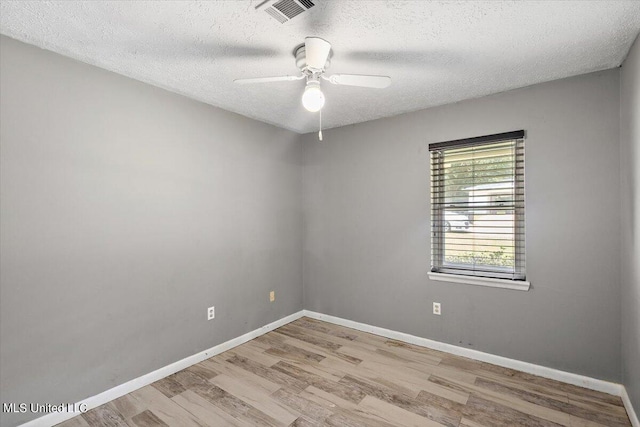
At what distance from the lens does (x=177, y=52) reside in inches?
80.0

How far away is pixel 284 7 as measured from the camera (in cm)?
156

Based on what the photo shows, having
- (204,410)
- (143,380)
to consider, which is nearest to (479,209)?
(204,410)

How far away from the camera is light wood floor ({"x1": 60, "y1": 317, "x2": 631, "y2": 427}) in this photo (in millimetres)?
2045

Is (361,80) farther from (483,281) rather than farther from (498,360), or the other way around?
(498,360)

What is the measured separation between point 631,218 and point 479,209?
3.29 ft

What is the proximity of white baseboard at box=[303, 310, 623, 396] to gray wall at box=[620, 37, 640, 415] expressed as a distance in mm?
168

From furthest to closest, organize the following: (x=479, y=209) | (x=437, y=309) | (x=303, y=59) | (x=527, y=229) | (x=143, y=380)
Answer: (x=437, y=309) < (x=479, y=209) < (x=527, y=229) < (x=143, y=380) < (x=303, y=59)

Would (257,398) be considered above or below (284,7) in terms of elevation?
below

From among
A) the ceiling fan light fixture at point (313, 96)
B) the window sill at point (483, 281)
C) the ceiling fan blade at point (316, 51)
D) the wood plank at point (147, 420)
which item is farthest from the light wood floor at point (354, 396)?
the ceiling fan blade at point (316, 51)

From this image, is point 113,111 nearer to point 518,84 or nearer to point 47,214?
point 47,214

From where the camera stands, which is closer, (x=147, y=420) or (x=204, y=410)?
(x=147, y=420)

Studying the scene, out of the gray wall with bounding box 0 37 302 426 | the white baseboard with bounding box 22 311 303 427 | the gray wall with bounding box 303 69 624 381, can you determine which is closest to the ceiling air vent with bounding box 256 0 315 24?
the gray wall with bounding box 303 69 624 381

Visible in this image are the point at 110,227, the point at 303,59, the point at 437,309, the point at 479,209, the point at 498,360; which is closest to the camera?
the point at 303,59

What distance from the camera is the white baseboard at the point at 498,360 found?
233cm
